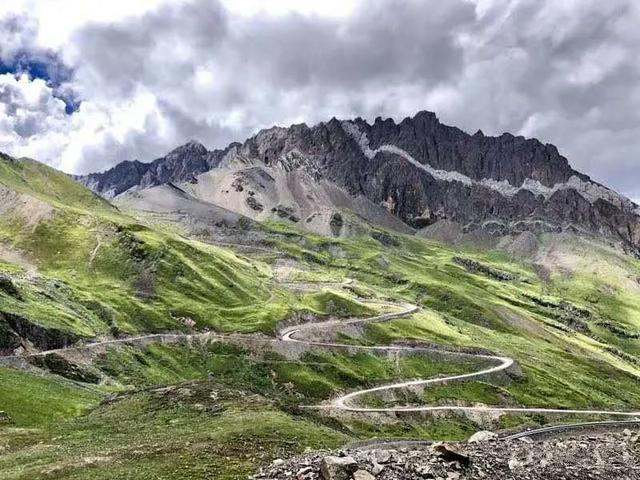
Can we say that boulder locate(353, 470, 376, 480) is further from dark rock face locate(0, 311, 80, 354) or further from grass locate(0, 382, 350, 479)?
dark rock face locate(0, 311, 80, 354)

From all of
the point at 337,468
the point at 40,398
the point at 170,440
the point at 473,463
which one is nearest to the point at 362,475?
the point at 337,468

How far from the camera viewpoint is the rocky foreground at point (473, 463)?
45969 millimetres

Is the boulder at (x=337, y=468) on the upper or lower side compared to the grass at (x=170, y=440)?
upper

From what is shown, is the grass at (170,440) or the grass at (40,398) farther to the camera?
the grass at (40,398)

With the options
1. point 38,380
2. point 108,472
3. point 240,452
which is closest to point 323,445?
point 240,452

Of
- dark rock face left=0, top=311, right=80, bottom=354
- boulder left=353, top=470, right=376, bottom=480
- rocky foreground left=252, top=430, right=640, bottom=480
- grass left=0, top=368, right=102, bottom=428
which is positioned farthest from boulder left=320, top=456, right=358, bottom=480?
dark rock face left=0, top=311, right=80, bottom=354

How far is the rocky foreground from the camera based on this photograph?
4597cm

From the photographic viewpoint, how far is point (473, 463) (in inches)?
2142

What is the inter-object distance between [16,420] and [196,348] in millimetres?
110465

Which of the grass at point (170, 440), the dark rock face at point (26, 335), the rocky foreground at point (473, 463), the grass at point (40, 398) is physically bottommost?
the grass at point (40, 398)

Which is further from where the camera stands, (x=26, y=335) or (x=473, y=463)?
(x=26, y=335)

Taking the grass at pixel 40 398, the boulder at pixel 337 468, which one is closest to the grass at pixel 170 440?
the grass at pixel 40 398

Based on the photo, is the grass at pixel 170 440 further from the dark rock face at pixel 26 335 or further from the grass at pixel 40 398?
the dark rock face at pixel 26 335

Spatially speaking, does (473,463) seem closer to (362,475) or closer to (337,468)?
(362,475)
